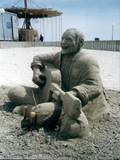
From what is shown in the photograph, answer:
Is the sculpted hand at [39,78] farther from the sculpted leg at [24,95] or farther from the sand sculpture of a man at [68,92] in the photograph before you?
the sculpted leg at [24,95]

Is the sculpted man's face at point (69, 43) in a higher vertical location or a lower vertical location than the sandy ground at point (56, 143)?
higher

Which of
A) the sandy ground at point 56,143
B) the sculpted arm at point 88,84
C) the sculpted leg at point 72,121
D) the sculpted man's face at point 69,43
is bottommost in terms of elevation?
the sandy ground at point 56,143

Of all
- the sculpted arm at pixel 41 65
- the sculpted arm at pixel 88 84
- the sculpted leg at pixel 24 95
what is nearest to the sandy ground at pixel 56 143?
the sculpted leg at pixel 24 95

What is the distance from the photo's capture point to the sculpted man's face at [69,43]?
4.97m

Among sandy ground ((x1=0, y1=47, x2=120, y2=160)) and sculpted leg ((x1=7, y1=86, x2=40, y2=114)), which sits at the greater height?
sculpted leg ((x1=7, y1=86, x2=40, y2=114))

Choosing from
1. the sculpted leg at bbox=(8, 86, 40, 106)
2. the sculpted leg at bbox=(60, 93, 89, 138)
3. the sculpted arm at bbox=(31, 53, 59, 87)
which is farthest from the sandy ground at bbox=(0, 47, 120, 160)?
the sculpted arm at bbox=(31, 53, 59, 87)

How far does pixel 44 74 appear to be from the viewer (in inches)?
210

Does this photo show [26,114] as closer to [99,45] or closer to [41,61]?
[41,61]

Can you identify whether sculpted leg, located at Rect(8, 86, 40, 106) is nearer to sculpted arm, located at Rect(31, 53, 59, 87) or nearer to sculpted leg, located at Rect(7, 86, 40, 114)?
sculpted leg, located at Rect(7, 86, 40, 114)

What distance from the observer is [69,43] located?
498 cm

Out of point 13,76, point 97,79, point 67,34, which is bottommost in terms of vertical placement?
point 13,76

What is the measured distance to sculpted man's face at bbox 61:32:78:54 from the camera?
497 cm

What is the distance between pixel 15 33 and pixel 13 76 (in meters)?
18.3

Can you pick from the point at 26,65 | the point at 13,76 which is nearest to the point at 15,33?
the point at 26,65
